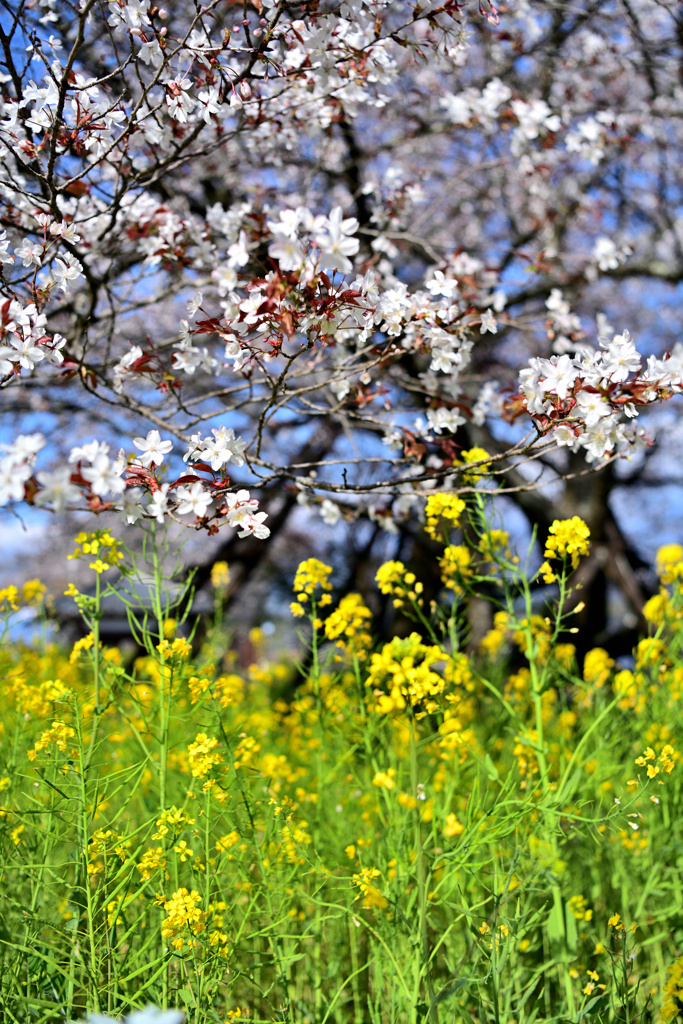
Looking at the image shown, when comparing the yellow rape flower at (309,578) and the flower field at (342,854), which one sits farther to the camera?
the yellow rape flower at (309,578)

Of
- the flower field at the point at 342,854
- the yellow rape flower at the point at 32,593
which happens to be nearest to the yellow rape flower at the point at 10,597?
the flower field at the point at 342,854

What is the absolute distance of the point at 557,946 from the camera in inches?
68.4

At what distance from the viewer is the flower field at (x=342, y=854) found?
1474mm

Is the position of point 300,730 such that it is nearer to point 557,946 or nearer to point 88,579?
point 557,946

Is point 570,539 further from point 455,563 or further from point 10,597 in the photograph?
point 10,597

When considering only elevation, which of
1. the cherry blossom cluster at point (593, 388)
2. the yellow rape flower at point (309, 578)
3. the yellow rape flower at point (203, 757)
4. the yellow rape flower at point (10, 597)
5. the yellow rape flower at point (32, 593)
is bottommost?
the yellow rape flower at point (203, 757)

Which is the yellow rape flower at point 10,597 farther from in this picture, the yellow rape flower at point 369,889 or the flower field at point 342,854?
the yellow rape flower at point 369,889

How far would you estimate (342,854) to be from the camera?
7.08 ft

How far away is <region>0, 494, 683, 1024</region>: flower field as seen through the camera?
1.47 meters

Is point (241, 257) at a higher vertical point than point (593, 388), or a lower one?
higher

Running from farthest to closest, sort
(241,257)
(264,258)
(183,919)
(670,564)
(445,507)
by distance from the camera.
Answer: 1. (670,564)
2. (264,258)
3. (445,507)
4. (241,257)
5. (183,919)

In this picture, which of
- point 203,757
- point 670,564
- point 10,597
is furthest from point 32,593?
point 670,564

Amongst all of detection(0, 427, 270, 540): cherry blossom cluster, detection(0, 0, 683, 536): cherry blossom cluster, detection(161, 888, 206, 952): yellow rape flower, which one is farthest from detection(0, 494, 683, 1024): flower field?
detection(0, 0, 683, 536): cherry blossom cluster

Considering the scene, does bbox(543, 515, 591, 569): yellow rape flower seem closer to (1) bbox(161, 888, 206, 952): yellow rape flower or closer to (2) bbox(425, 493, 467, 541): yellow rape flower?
(2) bbox(425, 493, 467, 541): yellow rape flower
